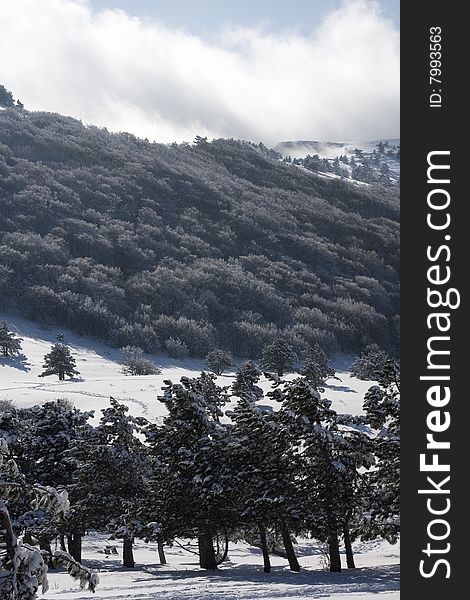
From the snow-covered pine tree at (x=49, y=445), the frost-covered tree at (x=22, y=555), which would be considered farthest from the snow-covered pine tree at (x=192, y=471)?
the frost-covered tree at (x=22, y=555)

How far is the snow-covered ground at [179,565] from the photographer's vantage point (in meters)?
16.4

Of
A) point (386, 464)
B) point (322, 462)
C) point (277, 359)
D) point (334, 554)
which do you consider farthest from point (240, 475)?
point (277, 359)

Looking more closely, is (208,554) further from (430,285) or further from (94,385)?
(94,385)

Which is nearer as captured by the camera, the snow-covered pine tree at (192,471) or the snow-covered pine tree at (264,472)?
the snow-covered pine tree at (264,472)

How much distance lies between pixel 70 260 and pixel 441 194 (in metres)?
169

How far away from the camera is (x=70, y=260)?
169625mm

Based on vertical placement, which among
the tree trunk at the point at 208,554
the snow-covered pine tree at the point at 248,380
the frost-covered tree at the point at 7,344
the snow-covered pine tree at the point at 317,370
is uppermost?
the frost-covered tree at the point at 7,344

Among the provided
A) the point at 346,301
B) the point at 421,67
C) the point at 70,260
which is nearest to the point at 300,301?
the point at 346,301

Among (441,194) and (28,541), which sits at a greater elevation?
(441,194)

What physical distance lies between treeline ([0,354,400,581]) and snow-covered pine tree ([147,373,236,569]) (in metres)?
0.04

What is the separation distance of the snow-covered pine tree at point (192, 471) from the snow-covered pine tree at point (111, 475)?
6.49ft

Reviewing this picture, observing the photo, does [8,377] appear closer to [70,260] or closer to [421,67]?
[421,67]

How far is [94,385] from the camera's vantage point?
6519cm

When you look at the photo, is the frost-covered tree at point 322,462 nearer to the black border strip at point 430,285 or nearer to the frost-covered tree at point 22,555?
the black border strip at point 430,285
